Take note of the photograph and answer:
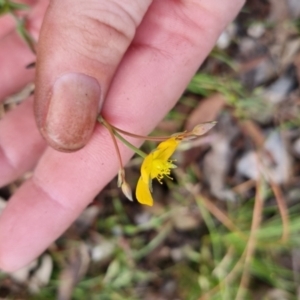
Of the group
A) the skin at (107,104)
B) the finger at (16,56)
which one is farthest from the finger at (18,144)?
the finger at (16,56)

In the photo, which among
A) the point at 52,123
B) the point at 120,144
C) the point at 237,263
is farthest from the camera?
the point at 237,263

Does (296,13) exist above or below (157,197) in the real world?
above

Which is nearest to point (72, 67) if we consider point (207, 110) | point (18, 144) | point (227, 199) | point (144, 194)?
→ point (144, 194)

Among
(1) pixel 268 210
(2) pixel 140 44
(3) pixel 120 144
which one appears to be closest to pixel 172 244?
(1) pixel 268 210

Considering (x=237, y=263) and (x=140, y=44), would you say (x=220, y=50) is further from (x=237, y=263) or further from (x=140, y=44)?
(x=237, y=263)

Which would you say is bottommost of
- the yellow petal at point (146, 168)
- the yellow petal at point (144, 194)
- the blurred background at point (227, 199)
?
the blurred background at point (227, 199)

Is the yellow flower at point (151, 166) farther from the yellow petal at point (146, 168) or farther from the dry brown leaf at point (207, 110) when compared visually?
the dry brown leaf at point (207, 110)

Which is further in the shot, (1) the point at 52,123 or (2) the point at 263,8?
(2) the point at 263,8

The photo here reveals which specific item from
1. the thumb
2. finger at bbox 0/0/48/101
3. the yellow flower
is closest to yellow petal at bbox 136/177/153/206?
the yellow flower

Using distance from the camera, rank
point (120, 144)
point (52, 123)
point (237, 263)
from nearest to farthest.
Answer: point (52, 123)
point (120, 144)
point (237, 263)
